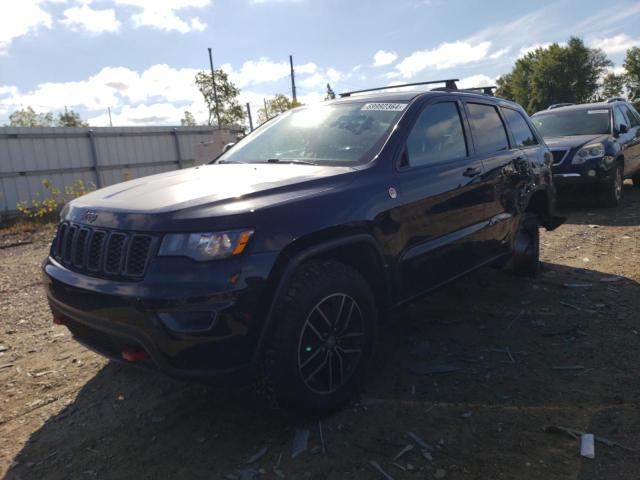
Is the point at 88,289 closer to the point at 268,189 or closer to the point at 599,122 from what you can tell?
the point at 268,189

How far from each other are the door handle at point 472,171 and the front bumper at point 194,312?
1948 mm

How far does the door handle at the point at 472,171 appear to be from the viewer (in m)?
3.75

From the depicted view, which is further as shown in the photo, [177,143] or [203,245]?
[177,143]

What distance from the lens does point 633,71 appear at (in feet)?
199

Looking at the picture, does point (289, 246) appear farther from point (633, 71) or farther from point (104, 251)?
point (633, 71)

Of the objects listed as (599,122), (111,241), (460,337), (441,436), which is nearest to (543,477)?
(441,436)

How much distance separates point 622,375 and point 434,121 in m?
2.06

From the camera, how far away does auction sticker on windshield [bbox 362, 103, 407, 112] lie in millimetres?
3480

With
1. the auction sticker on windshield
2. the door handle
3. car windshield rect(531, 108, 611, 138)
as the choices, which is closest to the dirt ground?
the door handle

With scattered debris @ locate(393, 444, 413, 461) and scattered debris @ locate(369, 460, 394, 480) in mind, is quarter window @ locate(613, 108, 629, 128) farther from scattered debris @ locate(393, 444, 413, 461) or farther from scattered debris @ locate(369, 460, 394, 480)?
scattered debris @ locate(369, 460, 394, 480)

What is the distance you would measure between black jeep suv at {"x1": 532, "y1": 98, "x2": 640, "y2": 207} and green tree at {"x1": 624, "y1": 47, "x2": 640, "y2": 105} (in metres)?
60.6

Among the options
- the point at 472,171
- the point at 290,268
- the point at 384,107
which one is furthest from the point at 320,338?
the point at 472,171

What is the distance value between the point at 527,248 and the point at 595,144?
4472 mm

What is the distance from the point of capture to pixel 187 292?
88.7 inches
